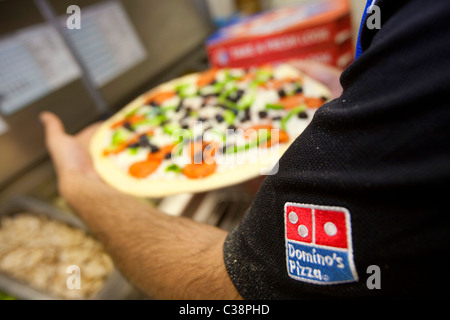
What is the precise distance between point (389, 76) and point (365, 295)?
0.30 metres

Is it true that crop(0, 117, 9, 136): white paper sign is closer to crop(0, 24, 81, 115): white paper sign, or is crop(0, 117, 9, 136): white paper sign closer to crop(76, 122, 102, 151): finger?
crop(0, 24, 81, 115): white paper sign

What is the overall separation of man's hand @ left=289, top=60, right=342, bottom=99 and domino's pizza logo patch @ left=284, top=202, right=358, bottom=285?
1.07 metres

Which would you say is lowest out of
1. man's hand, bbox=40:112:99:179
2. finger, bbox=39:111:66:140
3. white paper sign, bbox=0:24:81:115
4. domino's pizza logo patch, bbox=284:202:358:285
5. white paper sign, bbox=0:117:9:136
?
domino's pizza logo patch, bbox=284:202:358:285

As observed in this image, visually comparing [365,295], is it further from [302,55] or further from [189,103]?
[302,55]

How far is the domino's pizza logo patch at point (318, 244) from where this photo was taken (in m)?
0.39

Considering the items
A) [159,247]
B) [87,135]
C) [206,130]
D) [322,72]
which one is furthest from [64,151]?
[322,72]

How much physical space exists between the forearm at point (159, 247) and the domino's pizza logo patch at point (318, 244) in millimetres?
199

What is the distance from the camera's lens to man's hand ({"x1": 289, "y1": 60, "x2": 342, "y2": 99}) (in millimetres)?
1435

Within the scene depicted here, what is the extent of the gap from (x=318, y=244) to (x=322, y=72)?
1.34 metres

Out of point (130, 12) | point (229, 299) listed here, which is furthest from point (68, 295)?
point (130, 12)

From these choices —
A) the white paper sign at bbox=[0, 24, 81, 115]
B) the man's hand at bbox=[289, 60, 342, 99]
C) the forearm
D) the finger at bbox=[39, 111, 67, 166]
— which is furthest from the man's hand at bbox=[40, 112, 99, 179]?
the man's hand at bbox=[289, 60, 342, 99]

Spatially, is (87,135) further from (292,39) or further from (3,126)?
(292,39)

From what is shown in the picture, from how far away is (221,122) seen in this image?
1.40 metres

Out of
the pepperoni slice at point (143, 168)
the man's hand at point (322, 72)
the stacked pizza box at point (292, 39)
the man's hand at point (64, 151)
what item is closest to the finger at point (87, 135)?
the man's hand at point (64, 151)
